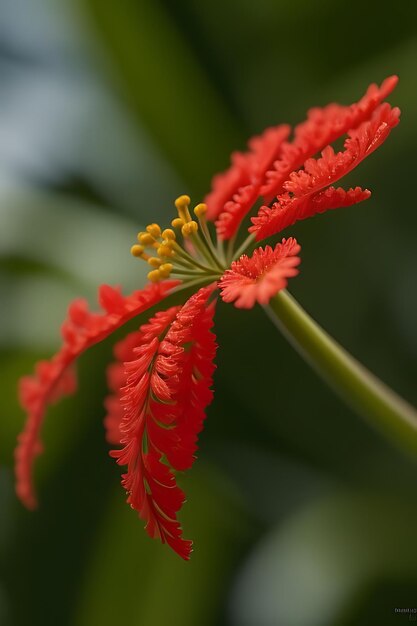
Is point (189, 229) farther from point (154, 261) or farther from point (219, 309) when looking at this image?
point (219, 309)

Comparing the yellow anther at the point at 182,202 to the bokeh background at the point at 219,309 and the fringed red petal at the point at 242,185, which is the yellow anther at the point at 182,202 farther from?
the bokeh background at the point at 219,309

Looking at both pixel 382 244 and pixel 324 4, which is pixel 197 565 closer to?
pixel 382 244

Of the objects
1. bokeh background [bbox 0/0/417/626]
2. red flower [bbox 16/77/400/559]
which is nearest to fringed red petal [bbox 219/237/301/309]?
red flower [bbox 16/77/400/559]

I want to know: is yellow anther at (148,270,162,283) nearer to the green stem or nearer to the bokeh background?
the green stem

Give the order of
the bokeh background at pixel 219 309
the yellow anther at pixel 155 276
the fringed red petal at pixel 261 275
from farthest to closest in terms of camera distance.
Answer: the bokeh background at pixel 219 309 → the yellow anther at pixel 155 276 → the fringed red petal at pixel 261 275

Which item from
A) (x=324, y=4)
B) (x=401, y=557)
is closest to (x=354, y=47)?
(x=324, y=4)

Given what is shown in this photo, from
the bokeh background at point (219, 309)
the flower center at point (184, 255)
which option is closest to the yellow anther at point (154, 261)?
the flower center at point (184, 255)
